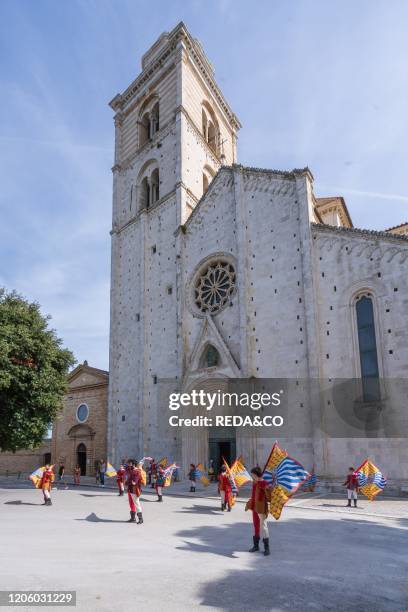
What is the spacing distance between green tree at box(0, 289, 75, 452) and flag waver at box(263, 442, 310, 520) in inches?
463

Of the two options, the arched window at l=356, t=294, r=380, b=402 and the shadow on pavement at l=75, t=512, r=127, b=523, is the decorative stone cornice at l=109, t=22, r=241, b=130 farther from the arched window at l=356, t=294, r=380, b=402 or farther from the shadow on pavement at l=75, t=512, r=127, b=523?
the shadow on pavement at l=75, t=512, r=127, b=523

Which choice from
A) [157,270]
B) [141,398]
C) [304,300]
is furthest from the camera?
[157,270]

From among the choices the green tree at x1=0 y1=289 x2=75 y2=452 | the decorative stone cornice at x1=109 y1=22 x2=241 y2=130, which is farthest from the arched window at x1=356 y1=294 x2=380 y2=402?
the decorative stone cornice at x1=109 y1=22 x2=241 y2=130

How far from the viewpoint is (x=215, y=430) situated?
926 inches

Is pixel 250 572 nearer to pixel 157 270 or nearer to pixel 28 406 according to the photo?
pixel 28 406

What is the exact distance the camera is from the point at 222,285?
25125 mm

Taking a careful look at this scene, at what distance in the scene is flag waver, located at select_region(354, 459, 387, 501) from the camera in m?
14.4

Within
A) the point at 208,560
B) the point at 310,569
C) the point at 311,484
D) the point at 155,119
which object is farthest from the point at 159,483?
the point at 155,119

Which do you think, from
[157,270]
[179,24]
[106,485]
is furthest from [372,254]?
[179,24]

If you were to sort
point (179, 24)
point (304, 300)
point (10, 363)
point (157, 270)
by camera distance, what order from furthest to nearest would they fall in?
point (179, 24), point (157, 270), point (304, 300), point (10, 363)

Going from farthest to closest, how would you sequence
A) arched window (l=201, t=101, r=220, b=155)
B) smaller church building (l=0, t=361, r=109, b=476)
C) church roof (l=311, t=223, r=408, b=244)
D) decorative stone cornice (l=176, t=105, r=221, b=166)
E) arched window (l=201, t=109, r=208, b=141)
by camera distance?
arched window (l=201, t=101, r=220, b=155) → arched window (l=201, t=109, r=208, b=141) → decorative stone cornice (l=176, t=105, r=221, b=166) → smaller church building (l=0, t=361, r=109, b=476) → church roof (l=311, t=223, r=408, b=244)

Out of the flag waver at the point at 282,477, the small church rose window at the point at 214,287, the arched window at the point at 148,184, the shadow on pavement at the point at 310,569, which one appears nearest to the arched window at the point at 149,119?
the arched window at the point at 148,184

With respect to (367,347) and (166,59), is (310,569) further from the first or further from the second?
(166,59)

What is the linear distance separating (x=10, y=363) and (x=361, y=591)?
1552cm
